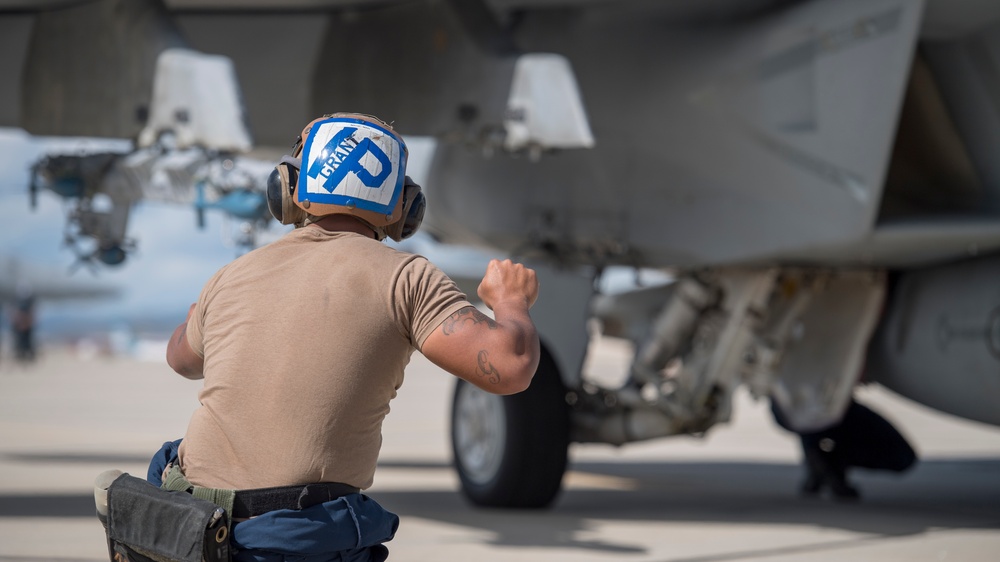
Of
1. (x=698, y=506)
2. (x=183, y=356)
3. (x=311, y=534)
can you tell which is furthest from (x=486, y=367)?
(x=698, y=506)

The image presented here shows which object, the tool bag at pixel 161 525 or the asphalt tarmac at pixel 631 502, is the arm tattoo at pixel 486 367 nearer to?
the tool bag at pixel 161 525

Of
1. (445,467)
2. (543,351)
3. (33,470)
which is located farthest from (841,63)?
(33,470)

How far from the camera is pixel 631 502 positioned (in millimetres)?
8250

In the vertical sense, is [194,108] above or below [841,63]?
below

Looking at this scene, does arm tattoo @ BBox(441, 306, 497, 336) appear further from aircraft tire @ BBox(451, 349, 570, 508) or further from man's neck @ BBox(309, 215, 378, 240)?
aircraft tire @ BBox(451, 349, 570, 508)

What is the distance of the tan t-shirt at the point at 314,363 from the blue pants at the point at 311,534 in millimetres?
61

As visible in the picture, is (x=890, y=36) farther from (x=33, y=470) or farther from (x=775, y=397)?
(x=33, y=470)

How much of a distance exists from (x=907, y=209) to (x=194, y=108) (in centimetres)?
381

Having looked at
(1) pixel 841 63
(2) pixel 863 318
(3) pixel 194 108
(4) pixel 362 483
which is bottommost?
(2) pixel 863 318

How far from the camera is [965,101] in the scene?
630 centimetres

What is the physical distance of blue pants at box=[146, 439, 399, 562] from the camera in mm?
2166

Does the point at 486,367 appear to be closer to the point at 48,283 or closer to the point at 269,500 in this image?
the point at 269,500

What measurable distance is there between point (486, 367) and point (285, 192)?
61 centimetres

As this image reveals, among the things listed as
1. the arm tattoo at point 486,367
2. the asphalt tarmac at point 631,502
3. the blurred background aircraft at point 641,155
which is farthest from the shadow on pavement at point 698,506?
the arm tattoo at point 486,367
